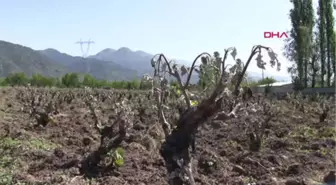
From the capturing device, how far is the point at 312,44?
109 ft

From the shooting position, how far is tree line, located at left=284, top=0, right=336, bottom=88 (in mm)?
32438

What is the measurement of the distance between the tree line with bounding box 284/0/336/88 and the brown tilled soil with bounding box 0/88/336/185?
24.0 m

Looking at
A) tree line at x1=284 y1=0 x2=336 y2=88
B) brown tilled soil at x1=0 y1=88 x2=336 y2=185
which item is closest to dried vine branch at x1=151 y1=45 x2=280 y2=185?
brown tilled soil at x1=0 y1=88 x2=336 y2=185

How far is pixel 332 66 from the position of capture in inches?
1308

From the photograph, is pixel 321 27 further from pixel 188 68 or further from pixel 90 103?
pixel 188 68

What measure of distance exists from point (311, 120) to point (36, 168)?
8.78m

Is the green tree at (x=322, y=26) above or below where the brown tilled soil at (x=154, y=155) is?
above

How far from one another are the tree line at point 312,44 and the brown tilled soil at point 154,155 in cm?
2403

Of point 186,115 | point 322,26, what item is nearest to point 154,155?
point 186,115

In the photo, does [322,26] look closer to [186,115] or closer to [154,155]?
[154,155]

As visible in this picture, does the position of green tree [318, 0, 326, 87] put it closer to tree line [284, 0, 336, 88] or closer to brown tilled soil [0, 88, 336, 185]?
tree line [284, 0, 336, 88]

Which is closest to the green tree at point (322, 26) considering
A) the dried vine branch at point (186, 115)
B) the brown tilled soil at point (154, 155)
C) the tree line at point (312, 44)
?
the tree line at point (312, 44)

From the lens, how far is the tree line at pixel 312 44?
32438mm

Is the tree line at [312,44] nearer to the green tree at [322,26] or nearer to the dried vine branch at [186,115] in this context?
the green tree at [322,26]
